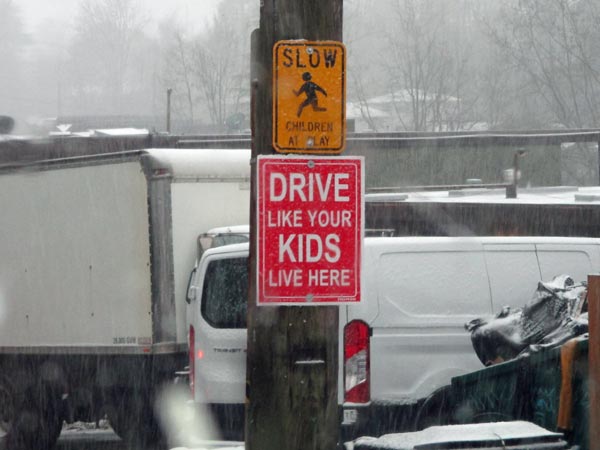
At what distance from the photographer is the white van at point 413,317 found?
766 cm

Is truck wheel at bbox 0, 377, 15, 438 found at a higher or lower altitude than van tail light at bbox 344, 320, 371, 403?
lower

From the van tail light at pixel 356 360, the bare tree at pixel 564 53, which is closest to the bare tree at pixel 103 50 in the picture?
the bare tree at pixel 564 53

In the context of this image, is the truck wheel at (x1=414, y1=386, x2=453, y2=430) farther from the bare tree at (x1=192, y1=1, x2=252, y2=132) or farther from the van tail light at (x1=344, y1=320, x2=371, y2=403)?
the bare tree at (x1=192, y1=1, x2=252, y2=132)

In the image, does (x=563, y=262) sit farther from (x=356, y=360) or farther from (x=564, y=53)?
(x=564, y=53)

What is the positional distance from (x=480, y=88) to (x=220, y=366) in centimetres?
5588

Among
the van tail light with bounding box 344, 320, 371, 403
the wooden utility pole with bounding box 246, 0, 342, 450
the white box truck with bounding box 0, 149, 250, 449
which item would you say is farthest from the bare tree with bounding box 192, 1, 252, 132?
the wooden utility pole with bounding box 246, 0, 342, 450

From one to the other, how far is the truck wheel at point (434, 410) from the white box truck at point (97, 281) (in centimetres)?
350

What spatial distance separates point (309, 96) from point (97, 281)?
635cm

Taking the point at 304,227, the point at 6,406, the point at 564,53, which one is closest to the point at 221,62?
the point at 564,53

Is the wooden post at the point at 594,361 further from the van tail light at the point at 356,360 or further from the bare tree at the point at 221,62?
the bare tree at the point at 221,62

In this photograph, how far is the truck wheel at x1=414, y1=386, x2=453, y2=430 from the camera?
7547 mm

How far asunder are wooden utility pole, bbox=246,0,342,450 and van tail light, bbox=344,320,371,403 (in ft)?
9.21

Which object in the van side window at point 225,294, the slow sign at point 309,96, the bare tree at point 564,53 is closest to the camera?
the slow sign at point 309,96

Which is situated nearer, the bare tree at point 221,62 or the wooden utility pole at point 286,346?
the wooden utility pole at point 286,346
